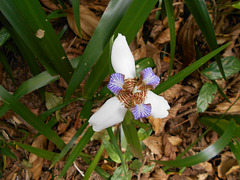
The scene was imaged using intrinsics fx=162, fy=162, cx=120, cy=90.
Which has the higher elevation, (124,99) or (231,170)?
(124,99)

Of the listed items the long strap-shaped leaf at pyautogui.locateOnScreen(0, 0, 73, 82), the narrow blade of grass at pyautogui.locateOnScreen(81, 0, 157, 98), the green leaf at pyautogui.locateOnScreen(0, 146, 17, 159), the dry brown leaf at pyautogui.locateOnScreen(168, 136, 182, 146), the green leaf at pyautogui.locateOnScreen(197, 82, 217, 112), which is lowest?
the dry brown leaf at pyautogui.locateOnScreen(168, 136, 182, 146)

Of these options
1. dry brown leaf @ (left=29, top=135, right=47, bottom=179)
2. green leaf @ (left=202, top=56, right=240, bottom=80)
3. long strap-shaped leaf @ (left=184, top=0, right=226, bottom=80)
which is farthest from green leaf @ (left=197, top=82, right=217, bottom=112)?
dry brown leaf @ (left=29, top=135, right=47, bottom=179)

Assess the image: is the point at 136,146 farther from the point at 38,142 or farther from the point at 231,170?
the point at 231,170

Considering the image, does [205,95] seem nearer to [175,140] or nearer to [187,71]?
[175,140]

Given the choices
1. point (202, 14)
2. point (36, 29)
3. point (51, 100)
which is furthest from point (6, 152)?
point (202, 14)

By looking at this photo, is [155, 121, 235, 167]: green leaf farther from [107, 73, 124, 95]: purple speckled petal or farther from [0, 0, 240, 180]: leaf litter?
[107, 73, 124, 95]: purple speckled petal

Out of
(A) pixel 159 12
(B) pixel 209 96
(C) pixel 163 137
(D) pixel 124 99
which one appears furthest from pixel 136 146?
Answer: (A) pixel 159 12

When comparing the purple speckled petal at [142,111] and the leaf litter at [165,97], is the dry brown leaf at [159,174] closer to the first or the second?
the leaf litter at [165,97]
